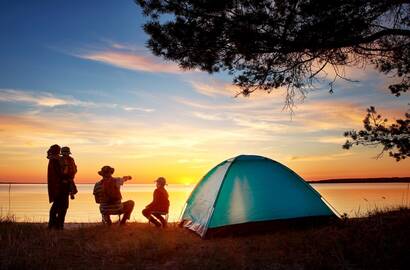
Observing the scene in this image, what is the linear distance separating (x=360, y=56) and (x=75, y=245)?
296 inches

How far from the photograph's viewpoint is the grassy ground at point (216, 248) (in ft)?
25.8

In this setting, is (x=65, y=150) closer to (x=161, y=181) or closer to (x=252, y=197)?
(x=161, y=181)

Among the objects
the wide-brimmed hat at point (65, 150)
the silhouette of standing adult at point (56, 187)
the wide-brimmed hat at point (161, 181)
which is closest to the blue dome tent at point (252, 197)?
the wide-brimmed hat at point (161, 181)

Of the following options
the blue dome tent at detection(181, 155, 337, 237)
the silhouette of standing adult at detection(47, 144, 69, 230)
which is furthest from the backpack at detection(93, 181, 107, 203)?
the blue dome tent at detection(181, 155, 337, 237)

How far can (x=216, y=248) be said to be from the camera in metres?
9.09

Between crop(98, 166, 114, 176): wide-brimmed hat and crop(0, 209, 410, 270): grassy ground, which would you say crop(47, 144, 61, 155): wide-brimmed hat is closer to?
crop(98, 166, 114, 176): wide-brimmed hat

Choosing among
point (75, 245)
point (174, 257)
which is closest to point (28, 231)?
point (75, 245)

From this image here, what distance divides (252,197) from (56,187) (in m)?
5.07

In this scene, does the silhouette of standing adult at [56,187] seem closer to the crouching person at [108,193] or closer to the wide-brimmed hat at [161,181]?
the crouching person at [108,193]

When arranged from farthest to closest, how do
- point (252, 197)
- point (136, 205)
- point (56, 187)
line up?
point (136, 205), point (56, 187), point (252, 197)

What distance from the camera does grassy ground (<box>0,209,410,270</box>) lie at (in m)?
7.86

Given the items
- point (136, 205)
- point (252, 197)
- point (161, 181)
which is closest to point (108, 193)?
point (161, 181)

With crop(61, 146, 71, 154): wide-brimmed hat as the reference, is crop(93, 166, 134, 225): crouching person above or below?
below

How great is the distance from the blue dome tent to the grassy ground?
17.7 inches
